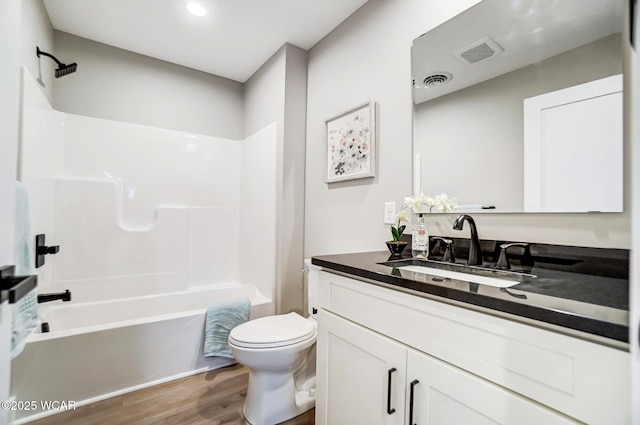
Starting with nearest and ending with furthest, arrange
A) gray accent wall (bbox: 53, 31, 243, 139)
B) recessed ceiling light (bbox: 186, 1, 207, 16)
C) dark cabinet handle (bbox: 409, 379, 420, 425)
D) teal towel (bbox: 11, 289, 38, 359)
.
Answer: dark cabinet handle (bbox: 409, 379, 420, 425)
teal towel (bbox: 11, 289, 38, 359)
recessed ceiling light (bbox: 186, 1, 207, 16)
gray accent wall (bbox: 53, 31, 243, 139)

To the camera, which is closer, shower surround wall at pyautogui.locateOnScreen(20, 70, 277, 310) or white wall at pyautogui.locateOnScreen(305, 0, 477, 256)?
white wall at pyautogui.locateOnScreen(305, 0, 477, 256)

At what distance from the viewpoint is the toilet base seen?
158 cm

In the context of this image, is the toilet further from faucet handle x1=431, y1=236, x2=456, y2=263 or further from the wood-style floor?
faucet handle x1=431, y1=236, x2=456, y2=263

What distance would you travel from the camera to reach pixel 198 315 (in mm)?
2107

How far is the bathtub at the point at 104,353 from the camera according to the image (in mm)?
→ 1606

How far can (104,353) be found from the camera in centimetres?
180

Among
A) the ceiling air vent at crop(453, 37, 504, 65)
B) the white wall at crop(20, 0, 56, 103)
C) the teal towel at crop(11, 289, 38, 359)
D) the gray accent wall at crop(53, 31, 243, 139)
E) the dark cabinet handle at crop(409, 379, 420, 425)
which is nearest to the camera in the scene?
the dark cabinet handle at crop(409, 379, 420, 425)

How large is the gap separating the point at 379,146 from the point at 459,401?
1295mm

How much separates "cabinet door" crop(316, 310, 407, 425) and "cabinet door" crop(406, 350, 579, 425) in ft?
0.17

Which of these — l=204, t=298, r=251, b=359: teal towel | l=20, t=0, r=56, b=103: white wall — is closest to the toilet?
l=204, t=298, r=251, b=359: teal towel

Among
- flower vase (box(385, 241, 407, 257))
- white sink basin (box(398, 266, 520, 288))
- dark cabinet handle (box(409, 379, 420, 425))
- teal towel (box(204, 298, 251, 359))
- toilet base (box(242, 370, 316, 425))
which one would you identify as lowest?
toilet base (box(242, 370, 316, 425))

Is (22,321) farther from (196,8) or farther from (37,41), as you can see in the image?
(196,8)

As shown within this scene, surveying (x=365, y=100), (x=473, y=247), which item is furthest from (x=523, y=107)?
(x=365, y=100)

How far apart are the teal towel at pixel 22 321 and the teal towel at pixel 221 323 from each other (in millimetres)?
1121
